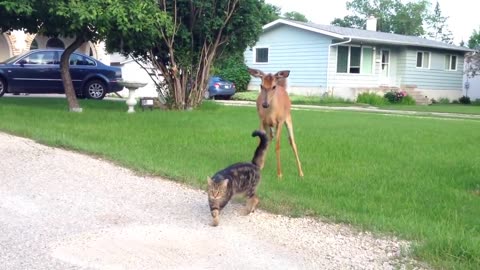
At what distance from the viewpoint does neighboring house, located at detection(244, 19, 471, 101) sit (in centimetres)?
3269

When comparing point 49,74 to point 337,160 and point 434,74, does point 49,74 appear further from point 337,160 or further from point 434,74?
point 434,74

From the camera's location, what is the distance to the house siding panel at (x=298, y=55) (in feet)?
108

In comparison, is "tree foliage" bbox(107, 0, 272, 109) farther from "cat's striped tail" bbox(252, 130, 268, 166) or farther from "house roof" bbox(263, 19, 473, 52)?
"house roof" bbox(263, 19, 473, 52)

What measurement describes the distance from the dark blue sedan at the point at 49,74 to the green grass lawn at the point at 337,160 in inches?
160

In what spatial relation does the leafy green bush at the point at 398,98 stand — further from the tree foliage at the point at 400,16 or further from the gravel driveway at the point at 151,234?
the tree foliage at the point at 400,16

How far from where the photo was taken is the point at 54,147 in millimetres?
10312

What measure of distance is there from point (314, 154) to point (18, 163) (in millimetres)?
4679

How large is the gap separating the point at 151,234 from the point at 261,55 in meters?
31.7

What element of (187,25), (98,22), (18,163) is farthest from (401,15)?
(18,163)

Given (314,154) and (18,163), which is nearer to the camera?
(18,163)

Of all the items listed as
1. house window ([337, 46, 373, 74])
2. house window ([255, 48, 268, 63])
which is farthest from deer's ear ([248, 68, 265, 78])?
house window ([255, 48, 268, 63])

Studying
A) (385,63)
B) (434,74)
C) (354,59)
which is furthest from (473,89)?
(354,59)

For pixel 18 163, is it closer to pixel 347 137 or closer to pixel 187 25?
pixel 347 137

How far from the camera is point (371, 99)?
1238 inches
